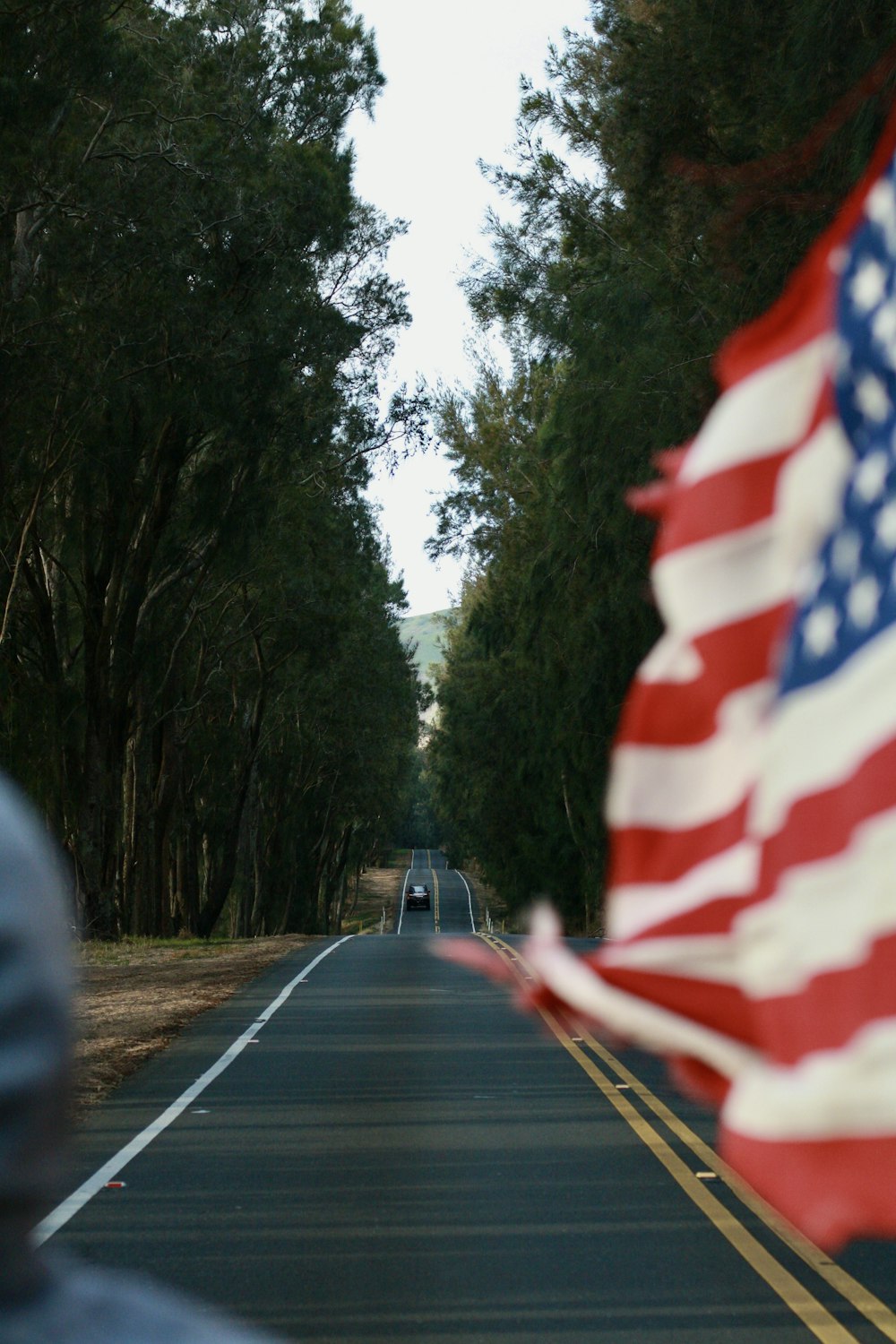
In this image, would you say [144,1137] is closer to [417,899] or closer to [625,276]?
[625,276]

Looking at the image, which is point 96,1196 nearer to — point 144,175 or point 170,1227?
point 170,1227

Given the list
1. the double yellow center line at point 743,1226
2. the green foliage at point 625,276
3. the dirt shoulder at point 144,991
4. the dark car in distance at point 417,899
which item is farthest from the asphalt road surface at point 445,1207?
the dark car in distance at point 417,899

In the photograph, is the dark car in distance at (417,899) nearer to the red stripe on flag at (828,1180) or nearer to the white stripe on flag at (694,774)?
the white stripe on flag at (694,774)

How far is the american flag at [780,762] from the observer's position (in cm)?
108

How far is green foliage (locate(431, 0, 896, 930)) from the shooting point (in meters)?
13.9

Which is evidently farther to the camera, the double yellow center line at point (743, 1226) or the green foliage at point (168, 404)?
the green foliage at point (168, 404)

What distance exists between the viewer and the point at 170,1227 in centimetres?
867

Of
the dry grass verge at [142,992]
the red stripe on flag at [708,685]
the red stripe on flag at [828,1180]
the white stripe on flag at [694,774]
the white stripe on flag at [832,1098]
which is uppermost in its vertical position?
the red stripe on flag at [708,685]

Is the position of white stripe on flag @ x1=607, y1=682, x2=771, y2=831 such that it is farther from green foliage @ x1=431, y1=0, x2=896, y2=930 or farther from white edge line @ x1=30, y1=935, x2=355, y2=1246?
white edge line @ x1=30, y1=935, x2=355, y2=1246

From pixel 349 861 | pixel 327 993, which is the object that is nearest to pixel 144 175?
pixel 327 993

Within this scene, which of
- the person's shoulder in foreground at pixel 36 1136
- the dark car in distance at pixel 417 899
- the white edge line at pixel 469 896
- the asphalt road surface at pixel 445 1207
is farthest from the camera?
the dark car in distance at pixel 417 899

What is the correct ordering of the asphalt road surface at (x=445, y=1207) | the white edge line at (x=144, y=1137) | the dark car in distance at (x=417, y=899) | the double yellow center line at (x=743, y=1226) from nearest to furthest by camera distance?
the double yellow center line at (x=743, y=1226), the asphalt road surface at (x=445, y=1207), the white edge line at (x=144, y=1137), the dark car in distance at (x=417, y=899)

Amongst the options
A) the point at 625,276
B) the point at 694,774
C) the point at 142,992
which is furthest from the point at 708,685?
the point at 625,276

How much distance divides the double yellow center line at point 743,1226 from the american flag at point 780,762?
2.65m
